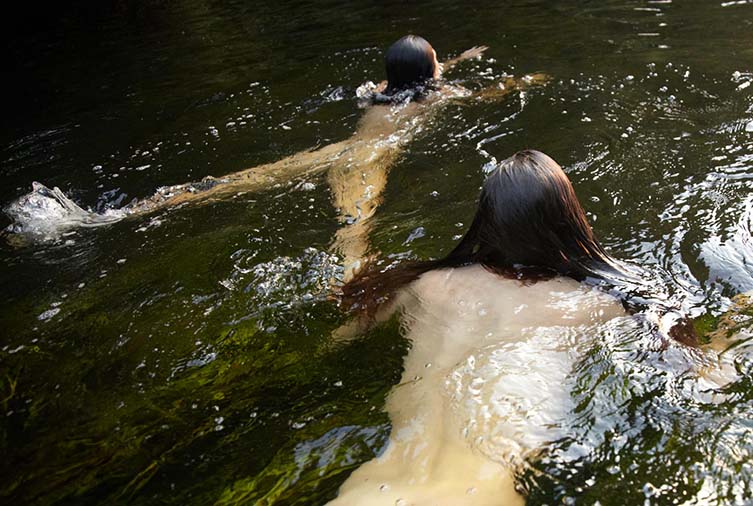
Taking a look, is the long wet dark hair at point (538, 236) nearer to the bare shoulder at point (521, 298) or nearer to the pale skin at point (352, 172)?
the bare shoulder at point (521, 298)

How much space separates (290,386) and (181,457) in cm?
58

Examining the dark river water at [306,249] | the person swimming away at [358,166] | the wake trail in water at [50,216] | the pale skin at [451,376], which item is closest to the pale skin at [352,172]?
the person swimming away at [358,166]

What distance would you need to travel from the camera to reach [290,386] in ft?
9.81

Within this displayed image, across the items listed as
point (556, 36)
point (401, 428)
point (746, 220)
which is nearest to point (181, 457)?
point (401, 428)

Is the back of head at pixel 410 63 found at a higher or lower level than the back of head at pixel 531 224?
higher

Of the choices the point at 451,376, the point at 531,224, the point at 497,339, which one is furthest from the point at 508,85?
the point at 451,376

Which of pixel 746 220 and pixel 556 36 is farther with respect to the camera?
pixel 556 36

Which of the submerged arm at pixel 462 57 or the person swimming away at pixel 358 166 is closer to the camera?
the person swimming away at pixel 358 166

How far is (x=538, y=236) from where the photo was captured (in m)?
2.62

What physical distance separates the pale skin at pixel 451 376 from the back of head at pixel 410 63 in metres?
3.66

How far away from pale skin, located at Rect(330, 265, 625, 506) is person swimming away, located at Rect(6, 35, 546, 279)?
116 cm

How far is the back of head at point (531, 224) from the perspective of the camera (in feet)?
8.41

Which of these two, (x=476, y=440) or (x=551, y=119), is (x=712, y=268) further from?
(x=551, y=119)

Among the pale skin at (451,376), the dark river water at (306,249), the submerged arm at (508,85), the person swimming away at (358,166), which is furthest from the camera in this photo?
the submerged arm at (508,85)
